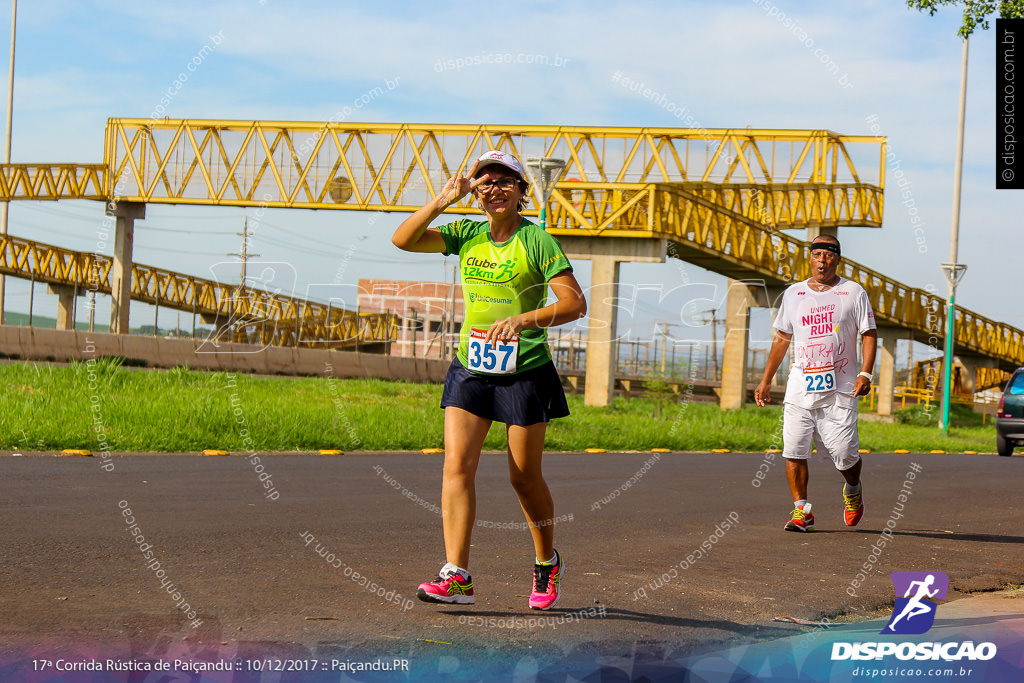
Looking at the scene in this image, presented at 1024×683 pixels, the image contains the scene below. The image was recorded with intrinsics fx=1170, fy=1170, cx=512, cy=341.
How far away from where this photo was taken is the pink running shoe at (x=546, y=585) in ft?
17.9

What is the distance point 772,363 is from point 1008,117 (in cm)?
243

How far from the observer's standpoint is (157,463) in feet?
37.2

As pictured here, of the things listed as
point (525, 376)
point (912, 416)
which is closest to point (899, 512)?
point (525, 376)

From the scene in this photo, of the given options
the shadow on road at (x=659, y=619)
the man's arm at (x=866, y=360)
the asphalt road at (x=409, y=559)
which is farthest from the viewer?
the man's arm at (x=866, y=360)

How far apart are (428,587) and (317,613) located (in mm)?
520

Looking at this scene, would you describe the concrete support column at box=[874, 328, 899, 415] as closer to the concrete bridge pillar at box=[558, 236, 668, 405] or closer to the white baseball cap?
the concrete bridge pillar at box=[558, 236, 668, 405]

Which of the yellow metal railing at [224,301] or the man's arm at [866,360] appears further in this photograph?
the yellow metal railing at [224,301]

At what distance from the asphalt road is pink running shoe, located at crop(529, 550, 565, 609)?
0.07 m

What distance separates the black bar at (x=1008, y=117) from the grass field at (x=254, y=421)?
8.78 metres

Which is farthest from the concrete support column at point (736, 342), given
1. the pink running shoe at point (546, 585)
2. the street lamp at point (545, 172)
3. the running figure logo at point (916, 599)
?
the pink running shoe at point (546, 585)

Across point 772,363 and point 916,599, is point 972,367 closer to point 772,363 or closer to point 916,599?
point 772,363

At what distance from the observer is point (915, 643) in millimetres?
5004

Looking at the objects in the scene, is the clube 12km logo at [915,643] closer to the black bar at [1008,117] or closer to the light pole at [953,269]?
the black bar at [1008,117]

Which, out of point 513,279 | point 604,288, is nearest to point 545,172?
point 604,288
